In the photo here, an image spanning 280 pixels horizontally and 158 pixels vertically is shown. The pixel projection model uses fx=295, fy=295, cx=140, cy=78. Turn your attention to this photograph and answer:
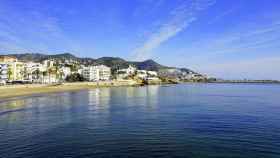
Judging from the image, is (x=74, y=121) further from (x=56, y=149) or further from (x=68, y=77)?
(x=68, y=77)

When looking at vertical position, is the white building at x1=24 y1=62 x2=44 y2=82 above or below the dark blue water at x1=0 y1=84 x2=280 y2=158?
above

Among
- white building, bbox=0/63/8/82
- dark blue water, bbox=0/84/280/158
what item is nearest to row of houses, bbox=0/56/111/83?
white building, bbox=0/63/8/82

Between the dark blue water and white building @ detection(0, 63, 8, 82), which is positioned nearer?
the dark blue water

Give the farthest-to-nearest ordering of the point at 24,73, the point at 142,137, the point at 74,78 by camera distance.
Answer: the point at 74,78, the point at 24,73, the point at 142,137

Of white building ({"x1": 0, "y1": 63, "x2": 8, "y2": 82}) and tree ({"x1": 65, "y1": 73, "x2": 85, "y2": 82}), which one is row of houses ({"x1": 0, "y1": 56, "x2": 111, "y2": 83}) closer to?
white building ({"x1": 0, "y1": 63, "x2": 8, "y2": 82})

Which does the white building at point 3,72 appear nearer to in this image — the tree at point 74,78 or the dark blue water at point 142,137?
the tree at point 74,78

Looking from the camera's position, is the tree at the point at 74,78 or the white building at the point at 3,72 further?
the tree at the point at 74,78

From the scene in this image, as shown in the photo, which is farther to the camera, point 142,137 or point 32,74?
point 32,74

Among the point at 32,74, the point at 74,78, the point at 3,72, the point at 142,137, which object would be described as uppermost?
the point at 3,72

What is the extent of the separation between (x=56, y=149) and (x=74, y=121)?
14290 millimetres

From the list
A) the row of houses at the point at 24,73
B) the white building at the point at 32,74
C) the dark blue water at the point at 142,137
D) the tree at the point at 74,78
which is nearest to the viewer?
the dark blue water at the point at 142,137

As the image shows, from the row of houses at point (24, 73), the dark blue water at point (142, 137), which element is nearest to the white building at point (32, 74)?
the row of houses at point (24, 73)

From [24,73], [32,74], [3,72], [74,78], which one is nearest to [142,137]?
[3,72]

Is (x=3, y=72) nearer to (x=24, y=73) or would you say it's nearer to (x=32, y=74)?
(x=24, y=73)
